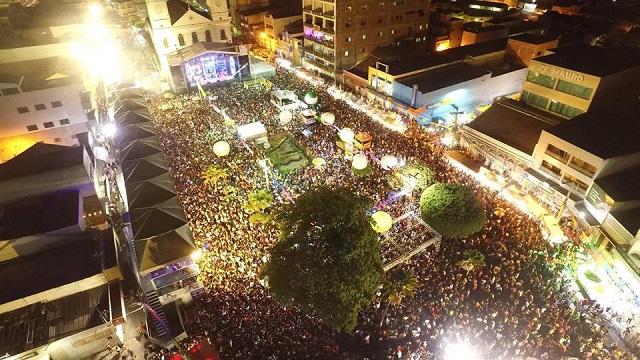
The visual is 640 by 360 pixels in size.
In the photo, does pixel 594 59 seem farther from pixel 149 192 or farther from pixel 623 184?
pixel 149 192

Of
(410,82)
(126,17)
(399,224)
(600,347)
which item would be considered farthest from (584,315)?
(126,17)

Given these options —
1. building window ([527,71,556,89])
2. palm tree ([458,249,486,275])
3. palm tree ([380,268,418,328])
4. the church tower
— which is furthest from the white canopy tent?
the church tower

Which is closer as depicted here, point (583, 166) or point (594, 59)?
point (583, 166)

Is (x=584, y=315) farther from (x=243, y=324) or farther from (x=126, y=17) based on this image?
(x=126, y=17)

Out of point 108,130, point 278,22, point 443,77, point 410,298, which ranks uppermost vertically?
point 278,22

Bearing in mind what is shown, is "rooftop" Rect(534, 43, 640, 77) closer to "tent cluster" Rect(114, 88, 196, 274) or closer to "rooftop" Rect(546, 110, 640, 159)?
"rooftop" Rect(546, 110, 640, 159)

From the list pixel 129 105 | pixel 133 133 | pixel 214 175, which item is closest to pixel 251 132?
pixel 214 175
